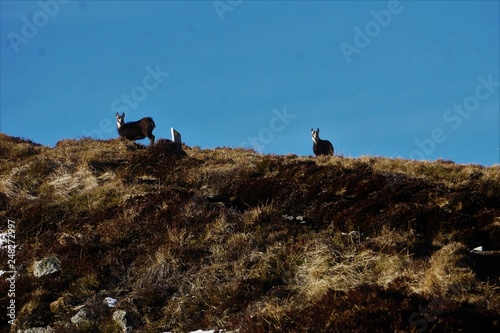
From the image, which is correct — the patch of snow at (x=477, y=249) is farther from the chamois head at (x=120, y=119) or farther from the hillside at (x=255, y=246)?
the chamois head at (x=120, y=119)

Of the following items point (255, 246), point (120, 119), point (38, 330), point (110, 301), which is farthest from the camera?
point (120, 119)

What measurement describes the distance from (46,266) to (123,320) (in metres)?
2.51

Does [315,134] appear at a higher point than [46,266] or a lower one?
higher

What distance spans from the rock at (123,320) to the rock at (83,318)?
39cm

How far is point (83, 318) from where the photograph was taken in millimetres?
9156

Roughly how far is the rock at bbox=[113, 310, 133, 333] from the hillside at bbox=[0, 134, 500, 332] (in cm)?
3

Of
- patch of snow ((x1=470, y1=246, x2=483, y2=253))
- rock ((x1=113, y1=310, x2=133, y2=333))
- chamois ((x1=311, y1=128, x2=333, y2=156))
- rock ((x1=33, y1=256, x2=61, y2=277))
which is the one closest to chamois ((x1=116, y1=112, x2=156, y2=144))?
chamois ((x1=311, y1=128, x2=333, y2=156))

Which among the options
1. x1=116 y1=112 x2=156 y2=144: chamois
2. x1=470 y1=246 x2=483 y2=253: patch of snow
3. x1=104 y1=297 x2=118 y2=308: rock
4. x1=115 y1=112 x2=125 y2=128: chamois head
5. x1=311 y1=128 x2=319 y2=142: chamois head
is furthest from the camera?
x1=311 y1=128 x2=319 y2=142: chamois head

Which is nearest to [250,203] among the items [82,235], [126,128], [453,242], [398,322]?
[82,235]

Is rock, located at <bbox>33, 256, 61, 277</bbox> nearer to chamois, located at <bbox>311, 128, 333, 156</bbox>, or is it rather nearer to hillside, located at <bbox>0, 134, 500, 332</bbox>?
hillside, located at <bbox>0, 134, 500, 332</bbox>

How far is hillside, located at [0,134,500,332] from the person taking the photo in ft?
25.3

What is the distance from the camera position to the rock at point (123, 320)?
8828 mm

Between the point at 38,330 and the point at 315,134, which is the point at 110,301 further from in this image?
the point at 315,134

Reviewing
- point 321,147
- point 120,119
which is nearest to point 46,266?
point 120,119
